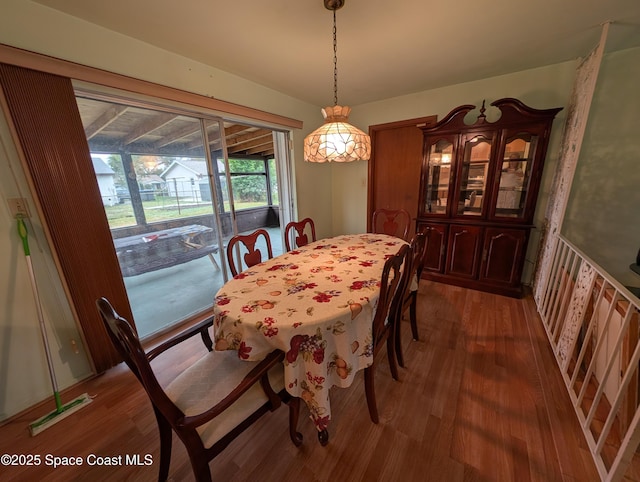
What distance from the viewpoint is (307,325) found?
98 centimetres

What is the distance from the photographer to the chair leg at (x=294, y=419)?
3.63ft

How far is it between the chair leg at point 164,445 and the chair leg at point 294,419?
0.51 m

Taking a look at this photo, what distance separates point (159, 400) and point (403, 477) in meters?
1.11

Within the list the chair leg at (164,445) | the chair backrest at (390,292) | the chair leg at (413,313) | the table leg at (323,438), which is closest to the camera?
the chair leg at (164,445)

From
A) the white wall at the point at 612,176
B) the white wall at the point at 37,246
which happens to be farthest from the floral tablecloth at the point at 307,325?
the white wall at the point at 612,176

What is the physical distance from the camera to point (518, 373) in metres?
1.60

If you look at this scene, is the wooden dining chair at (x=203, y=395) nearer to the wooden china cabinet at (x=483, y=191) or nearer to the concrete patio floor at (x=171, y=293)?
the concrete patio floor at (x=171, y=293)

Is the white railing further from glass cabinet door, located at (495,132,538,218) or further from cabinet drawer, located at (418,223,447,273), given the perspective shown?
cabinet drawer, located at (418,223,447,273)

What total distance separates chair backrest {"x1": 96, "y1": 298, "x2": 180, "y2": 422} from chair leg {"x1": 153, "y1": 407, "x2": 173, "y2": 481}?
0.31 metres

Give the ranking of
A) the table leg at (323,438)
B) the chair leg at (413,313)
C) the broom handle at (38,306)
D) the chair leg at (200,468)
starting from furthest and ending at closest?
the chair leg at (413,313)
the broom handle at (38,306)
the table leg at (323,438)
the chair leg at (200,468)

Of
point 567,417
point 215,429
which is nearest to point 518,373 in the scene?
point 567,417

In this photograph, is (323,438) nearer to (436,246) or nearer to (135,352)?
(135,352)

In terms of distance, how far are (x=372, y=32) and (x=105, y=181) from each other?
7.23 ft

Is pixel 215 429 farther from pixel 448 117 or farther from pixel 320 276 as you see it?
pixel 448 117
